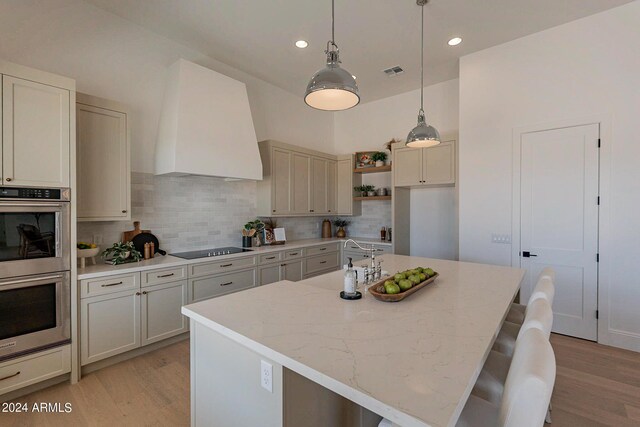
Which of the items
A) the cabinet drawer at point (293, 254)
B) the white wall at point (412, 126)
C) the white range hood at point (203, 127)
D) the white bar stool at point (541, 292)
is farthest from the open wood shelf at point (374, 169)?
the white bar stool at point (541, 292)

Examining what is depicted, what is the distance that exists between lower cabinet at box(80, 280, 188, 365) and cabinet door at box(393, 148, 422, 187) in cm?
330

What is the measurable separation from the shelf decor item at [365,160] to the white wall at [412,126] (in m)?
0.26

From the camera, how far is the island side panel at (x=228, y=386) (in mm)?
1164

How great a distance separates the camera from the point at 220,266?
132 inches

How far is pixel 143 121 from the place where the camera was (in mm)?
3303

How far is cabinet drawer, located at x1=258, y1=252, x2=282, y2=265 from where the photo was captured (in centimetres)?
381

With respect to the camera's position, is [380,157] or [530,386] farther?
[380,157]

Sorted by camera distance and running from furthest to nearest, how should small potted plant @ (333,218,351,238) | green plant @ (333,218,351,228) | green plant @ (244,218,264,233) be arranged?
green plant @ (333,218,351,228) → small potted plant @ (333,218,351,238) → green plant @ (244,218,264,233)

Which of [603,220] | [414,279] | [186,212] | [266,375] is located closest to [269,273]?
[186,212]

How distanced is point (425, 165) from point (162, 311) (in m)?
3.79

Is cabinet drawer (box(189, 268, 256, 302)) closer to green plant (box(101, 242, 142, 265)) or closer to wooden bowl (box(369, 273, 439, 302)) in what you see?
green plant (box(101, 242, 142, 265))

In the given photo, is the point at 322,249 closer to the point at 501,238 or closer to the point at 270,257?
the point at 270,257

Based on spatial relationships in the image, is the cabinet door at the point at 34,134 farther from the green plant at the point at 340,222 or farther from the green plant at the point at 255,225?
the green plant at the point at 340,222

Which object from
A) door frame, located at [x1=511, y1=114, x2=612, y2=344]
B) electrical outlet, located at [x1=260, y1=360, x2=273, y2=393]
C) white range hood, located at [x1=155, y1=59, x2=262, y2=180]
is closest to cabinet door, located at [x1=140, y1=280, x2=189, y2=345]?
white range hood, located at [x1=155, y1=59, x2=262, y2=180]
